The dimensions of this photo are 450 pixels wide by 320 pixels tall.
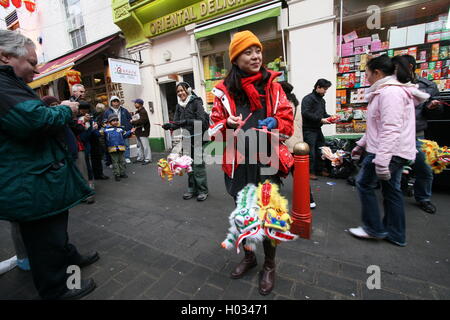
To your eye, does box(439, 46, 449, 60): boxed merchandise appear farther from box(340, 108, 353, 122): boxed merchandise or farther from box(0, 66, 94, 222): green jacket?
box(0, 66, 94, 222): green jacket

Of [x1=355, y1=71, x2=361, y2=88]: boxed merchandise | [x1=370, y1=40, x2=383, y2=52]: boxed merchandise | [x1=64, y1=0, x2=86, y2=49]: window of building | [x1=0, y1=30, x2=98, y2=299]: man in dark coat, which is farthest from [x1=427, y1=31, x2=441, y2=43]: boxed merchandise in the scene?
[x1=64, y1=0, x2=86, y2=49]: window of building

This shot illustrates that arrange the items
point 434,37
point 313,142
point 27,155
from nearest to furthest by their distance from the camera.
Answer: point 27,155, point 313,142, point 434,37

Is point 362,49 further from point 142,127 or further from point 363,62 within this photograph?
point 142,127

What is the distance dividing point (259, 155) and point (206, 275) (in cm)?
120

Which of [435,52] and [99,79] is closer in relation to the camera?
[435,52]

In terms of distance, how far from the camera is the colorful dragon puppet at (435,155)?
3029 millimetres

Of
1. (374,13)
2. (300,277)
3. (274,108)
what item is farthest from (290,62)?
(300,277)

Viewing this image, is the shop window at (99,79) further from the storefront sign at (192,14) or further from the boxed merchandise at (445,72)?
the boxed merchandise at (445,72)

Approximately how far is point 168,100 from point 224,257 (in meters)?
7.45

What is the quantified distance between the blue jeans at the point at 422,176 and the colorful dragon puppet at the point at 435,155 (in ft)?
0.17

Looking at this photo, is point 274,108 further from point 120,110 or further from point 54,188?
point 120,110

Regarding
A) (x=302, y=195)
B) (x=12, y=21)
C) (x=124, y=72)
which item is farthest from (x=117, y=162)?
(x=12, y=21)

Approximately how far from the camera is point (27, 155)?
5.24ft

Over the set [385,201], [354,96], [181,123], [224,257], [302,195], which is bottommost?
[224,257]
